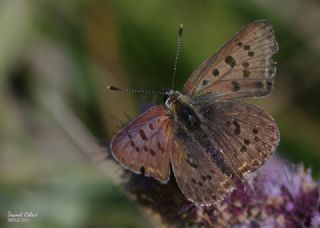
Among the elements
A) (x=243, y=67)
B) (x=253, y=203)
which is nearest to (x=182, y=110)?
(x=243, y=67)

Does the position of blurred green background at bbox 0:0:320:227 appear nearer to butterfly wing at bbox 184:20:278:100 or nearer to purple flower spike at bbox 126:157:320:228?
purple flower spike at bbox 126:157:320:228

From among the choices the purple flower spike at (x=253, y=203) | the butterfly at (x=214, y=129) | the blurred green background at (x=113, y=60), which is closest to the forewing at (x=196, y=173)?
the butterfly at (x=214, y=129)

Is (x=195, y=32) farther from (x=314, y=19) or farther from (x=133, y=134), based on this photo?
(x=133, y=134)

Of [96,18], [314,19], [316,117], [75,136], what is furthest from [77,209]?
[314,19]

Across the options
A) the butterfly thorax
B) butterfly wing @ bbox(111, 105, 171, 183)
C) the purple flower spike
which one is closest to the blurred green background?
the purple flower spike

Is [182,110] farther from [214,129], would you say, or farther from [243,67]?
[243,67]
